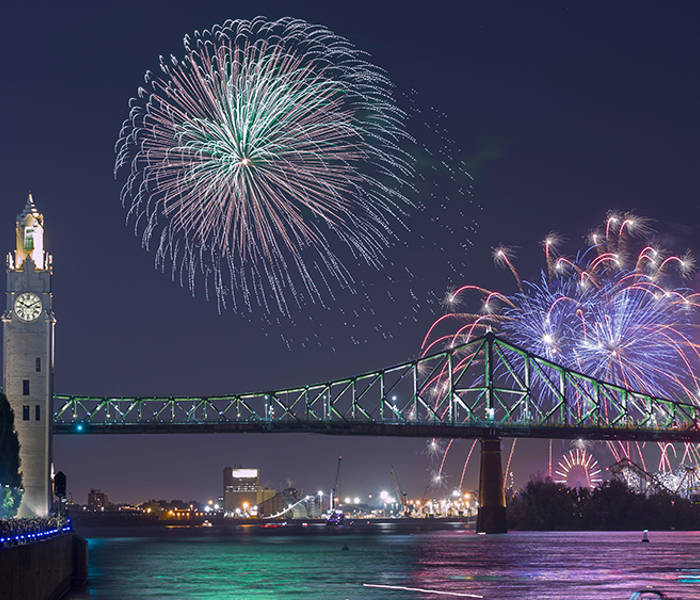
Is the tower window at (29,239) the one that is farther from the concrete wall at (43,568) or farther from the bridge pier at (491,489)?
the bridge pier at (491,489)

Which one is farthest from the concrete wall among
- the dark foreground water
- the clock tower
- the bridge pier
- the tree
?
the bridge pier

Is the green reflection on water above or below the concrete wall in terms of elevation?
below

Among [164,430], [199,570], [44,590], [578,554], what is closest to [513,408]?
[164,430]

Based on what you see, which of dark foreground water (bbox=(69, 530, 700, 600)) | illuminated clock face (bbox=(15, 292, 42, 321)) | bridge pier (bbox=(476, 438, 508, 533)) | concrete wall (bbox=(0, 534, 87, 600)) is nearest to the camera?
concrete wall (bbox=(0, 534, 87, 600))

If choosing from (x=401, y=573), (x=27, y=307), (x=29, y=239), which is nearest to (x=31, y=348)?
(x=27, y=307)

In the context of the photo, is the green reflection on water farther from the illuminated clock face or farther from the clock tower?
the illuminated clock face

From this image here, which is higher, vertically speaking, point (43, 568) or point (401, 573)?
point (43, 568)

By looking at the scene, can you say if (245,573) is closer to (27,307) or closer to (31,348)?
(31,348)

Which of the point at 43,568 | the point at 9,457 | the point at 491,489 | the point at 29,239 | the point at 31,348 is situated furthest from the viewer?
the point at 491,489

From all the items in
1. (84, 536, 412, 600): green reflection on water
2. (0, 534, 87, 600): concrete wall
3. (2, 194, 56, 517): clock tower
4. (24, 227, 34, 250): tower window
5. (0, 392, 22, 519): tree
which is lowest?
(84, 536, 412, 600): green reflection on water
